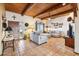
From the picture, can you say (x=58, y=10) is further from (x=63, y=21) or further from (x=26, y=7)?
(x=26, y=7)

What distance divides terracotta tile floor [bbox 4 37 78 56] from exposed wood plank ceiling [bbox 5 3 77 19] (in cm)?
63

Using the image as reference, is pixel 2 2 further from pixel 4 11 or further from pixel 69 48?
pixel 69 48

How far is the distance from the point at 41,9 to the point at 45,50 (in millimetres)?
965

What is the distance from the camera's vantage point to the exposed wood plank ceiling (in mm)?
2471

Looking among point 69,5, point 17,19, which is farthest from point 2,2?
point 69,5

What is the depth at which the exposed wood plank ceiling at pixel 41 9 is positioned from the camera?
8.11 feet

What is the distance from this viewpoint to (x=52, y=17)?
259cm

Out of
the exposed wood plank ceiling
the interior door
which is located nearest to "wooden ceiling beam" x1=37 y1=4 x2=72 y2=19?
the exposed wood plank ceiling

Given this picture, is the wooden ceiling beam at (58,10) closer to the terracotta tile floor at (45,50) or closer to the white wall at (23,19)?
the white wall at (23,19)

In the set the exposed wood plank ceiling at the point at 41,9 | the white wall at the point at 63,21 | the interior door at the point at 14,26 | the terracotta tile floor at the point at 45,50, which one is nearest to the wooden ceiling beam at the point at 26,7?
the exposed wood plank ceiling at the point at 41,9

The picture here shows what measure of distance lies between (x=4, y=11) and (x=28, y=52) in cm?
109

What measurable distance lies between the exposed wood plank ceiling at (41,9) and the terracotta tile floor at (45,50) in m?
0.63

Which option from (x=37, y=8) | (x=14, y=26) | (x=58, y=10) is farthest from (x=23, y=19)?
(x=58, y=10)

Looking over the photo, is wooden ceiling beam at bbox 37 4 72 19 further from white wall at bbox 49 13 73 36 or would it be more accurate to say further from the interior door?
the interior door
